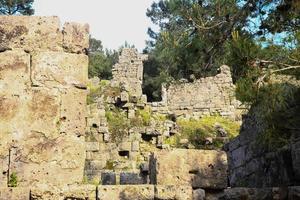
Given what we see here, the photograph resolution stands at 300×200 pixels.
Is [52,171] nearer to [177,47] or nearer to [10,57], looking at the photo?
[10,57]

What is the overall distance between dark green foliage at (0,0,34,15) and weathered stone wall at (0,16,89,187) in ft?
102

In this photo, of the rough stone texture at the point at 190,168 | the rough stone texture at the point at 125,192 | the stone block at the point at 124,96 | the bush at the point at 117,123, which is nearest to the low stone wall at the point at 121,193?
the rough stone texture at the point at 125,192

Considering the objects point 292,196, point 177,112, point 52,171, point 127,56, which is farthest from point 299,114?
point 127,56

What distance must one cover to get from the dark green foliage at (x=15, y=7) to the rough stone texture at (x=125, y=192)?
32.1 metres

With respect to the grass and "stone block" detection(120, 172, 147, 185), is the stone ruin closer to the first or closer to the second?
"stone block" detection(120, 172, 147, 185)

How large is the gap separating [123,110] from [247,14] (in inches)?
419

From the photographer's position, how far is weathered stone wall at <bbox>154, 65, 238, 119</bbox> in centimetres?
2103

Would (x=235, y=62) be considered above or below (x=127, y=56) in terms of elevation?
below

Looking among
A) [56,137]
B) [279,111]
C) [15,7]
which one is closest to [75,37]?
[56,137]

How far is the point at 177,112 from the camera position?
21188mm

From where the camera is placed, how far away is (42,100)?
4.88 m

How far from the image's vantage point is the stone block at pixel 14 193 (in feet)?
14.5

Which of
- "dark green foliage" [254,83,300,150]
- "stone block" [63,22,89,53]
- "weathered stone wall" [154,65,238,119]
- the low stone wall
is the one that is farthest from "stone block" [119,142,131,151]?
"stone block" [63,22,89,53]

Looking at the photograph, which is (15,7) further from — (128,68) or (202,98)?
(202,98)
